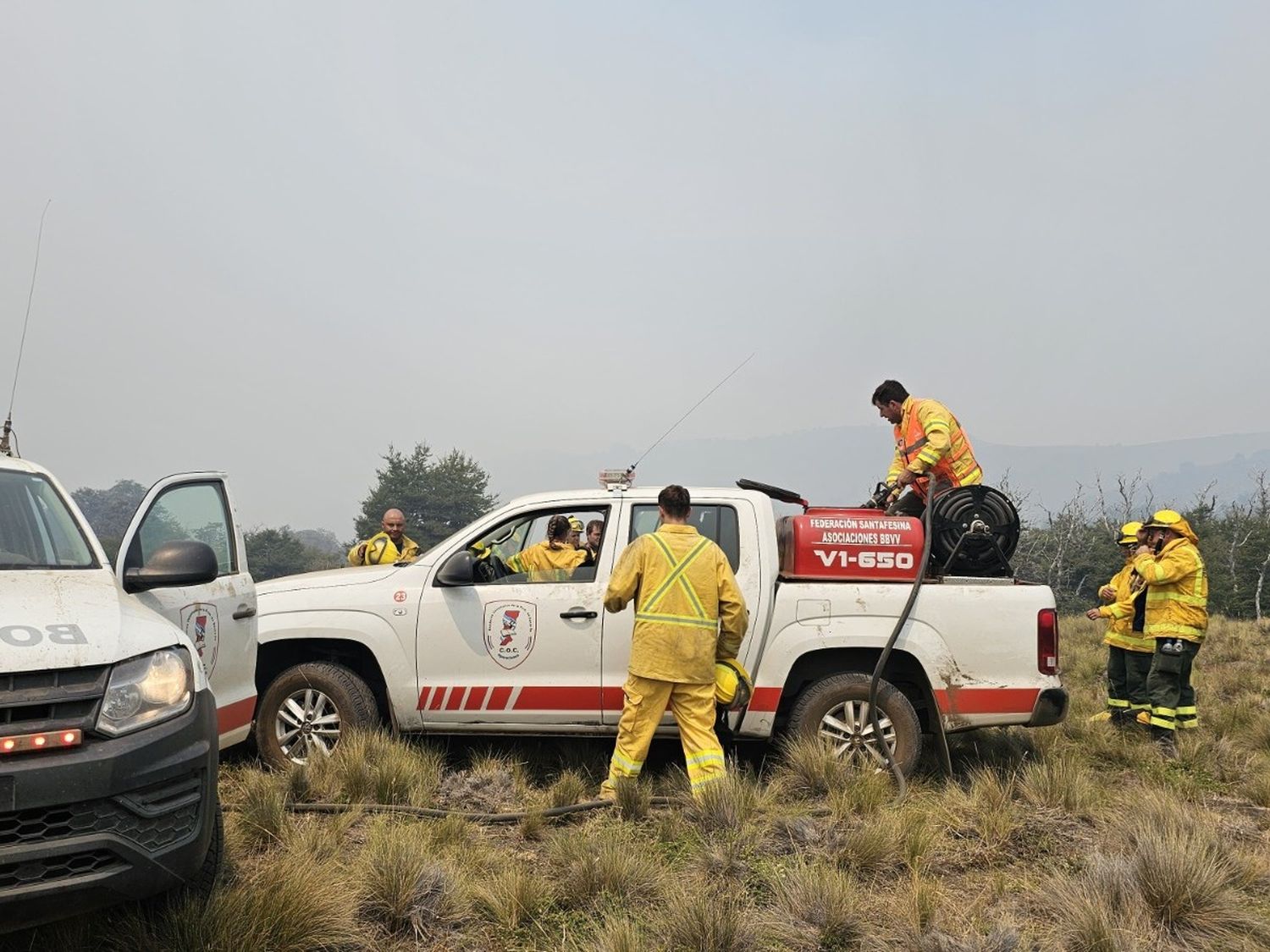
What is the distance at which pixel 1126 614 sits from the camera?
8211 mm

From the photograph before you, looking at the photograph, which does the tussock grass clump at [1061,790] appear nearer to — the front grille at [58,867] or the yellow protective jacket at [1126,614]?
the yellow protective jacket at [1126,614]

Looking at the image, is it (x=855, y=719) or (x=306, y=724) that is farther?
(x=306, y=724)

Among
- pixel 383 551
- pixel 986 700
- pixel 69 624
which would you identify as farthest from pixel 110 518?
pixel 383 551

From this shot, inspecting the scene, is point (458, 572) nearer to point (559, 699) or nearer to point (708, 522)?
point (559, 699)

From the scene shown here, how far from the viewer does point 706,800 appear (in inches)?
191

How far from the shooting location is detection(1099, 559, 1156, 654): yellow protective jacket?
817cm

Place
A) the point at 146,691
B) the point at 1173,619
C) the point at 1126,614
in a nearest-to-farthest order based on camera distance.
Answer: the point at 146,691, the point at 1173,619, the point at 1126,614

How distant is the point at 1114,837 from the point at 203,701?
4.28 m

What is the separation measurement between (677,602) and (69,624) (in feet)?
10.2

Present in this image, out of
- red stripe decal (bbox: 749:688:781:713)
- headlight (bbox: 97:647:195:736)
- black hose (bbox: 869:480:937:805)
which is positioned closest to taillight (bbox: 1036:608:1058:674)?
black hose (bbox: 869:480:937:805)

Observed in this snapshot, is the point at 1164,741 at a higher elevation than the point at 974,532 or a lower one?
lower

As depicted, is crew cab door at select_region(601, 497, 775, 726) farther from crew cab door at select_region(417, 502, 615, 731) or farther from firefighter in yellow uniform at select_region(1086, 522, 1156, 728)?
firefighter in yellow uniform at select_region(1086, 522, 1156, 728)

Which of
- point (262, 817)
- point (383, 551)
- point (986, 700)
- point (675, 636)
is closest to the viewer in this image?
point (262, 817)

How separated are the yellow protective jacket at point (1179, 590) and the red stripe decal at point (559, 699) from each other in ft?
16.5
